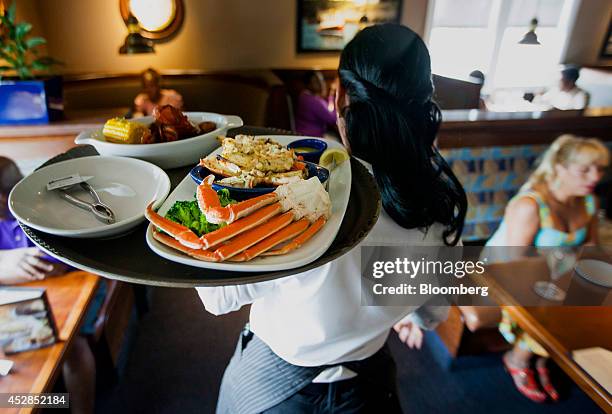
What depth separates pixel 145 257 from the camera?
38 cm

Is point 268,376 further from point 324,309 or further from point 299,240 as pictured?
point 299,240

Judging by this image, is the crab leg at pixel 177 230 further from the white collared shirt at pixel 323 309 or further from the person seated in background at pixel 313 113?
the person seated in background at pixel 313 113

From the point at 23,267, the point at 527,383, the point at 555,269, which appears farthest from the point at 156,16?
the point at 527,383

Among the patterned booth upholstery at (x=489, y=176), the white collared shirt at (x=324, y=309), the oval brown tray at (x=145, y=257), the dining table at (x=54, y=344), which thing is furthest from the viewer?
the patterned booth upholstery at (x=489, y=176)

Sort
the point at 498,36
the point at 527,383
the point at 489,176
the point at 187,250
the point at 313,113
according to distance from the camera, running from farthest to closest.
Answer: the point at 313,113, the point at 489,176, the point at 527,383, the point at 498,36, the point at 187,250

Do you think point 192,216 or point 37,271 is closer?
point 192,216

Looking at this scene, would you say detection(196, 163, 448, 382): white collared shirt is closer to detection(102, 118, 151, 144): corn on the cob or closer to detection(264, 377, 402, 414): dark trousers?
detection(264, 377, 402, 414): dark trousers

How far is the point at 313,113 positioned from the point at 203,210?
265cm

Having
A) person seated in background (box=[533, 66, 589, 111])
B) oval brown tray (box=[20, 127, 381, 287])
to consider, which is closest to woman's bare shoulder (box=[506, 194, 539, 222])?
person seated in background (box=[533, 66, 589, 111])

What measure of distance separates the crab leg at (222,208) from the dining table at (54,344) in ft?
2.56

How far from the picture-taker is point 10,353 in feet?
3.08

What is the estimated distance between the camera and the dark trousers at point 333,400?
74cm

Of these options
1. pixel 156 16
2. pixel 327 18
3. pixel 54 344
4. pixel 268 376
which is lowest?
pixel 54 344

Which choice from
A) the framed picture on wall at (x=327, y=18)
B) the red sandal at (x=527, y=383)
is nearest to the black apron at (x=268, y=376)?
the red sandal at (x=527, y=383)
